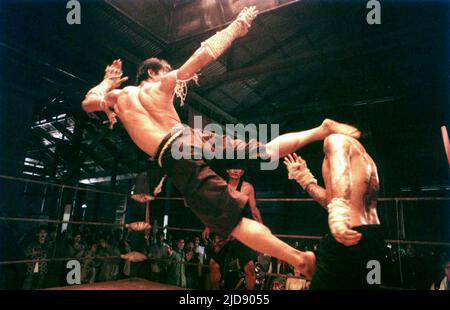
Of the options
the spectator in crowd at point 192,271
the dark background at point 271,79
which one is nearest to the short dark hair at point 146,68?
the dark background at point 271,79

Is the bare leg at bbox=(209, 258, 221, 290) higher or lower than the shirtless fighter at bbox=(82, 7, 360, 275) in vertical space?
lower

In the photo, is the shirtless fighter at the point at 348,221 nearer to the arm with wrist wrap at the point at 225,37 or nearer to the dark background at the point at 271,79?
the dark background at the point at 271,79

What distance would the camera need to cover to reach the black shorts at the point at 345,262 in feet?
5.94

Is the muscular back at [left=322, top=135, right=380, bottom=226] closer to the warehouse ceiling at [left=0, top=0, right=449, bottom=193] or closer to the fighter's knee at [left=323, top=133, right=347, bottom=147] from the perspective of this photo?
the fighter's knee at [left=323, top=133, right=347, bottom=147]

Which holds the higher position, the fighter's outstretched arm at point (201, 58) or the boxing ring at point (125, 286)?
the fighter's outstretched arm at point (201, 58)

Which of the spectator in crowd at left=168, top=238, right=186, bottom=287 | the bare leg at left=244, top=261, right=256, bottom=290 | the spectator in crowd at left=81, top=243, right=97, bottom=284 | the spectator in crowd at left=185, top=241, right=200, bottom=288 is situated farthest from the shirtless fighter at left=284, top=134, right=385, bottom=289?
the spectator in crowd at left=81, top=243, right=97, bottom=284

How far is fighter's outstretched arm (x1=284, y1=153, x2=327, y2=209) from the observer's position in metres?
2.61

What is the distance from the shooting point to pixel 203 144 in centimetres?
233

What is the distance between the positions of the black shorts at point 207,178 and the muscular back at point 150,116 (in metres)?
0.13

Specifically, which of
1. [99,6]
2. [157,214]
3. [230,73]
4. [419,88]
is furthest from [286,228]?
[99,6]

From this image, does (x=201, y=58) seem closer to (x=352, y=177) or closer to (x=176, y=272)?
(x=352, y=177)

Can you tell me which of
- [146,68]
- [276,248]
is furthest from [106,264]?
[276,248]

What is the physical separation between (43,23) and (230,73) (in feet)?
10.1

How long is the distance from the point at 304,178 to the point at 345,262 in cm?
104
